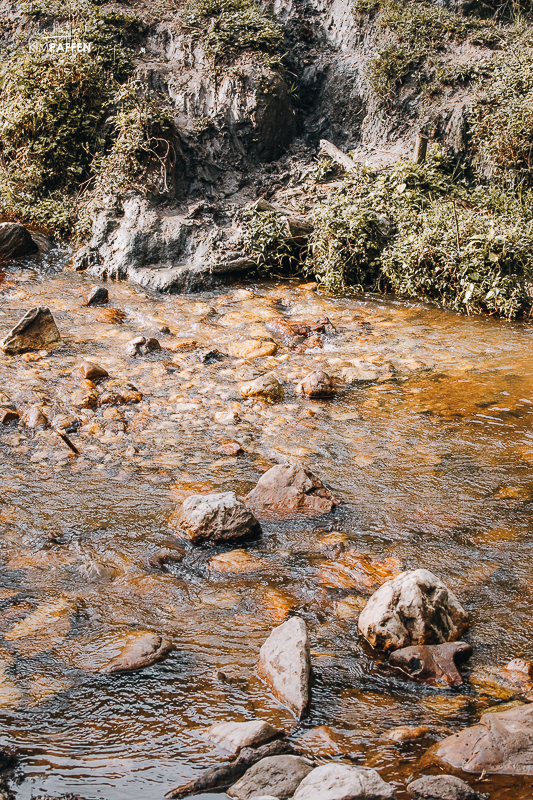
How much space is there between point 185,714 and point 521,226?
26.0 feet

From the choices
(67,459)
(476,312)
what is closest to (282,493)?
(67,459)

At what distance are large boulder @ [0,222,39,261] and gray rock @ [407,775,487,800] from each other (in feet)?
29.1

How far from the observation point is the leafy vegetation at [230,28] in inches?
431

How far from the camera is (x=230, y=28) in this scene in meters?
11.0

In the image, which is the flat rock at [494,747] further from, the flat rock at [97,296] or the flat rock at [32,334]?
the flat rock at [97,296]

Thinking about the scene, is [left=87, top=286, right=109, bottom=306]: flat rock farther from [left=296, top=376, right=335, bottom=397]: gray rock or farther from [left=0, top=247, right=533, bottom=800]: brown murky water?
[left=296, top=376, right=335, bottom=397]: gray rock

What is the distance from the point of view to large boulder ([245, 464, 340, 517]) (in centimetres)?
379

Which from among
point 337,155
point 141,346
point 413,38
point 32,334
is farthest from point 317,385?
point 413,38

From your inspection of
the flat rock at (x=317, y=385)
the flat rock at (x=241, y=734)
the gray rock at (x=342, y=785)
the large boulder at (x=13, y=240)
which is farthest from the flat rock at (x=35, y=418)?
the large boulder at (x=13, y=240)

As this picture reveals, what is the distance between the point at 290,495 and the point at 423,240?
5425 mm

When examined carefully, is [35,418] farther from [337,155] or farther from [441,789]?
[337,155]

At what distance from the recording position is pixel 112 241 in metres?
9.27

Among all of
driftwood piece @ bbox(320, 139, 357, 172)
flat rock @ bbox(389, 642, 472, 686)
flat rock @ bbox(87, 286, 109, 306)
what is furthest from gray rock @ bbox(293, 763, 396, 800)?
driftwood piece @ bbox(320, 139, 357, 172)

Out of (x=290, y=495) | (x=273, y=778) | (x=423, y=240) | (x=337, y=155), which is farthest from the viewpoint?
(x=337, y=155)
